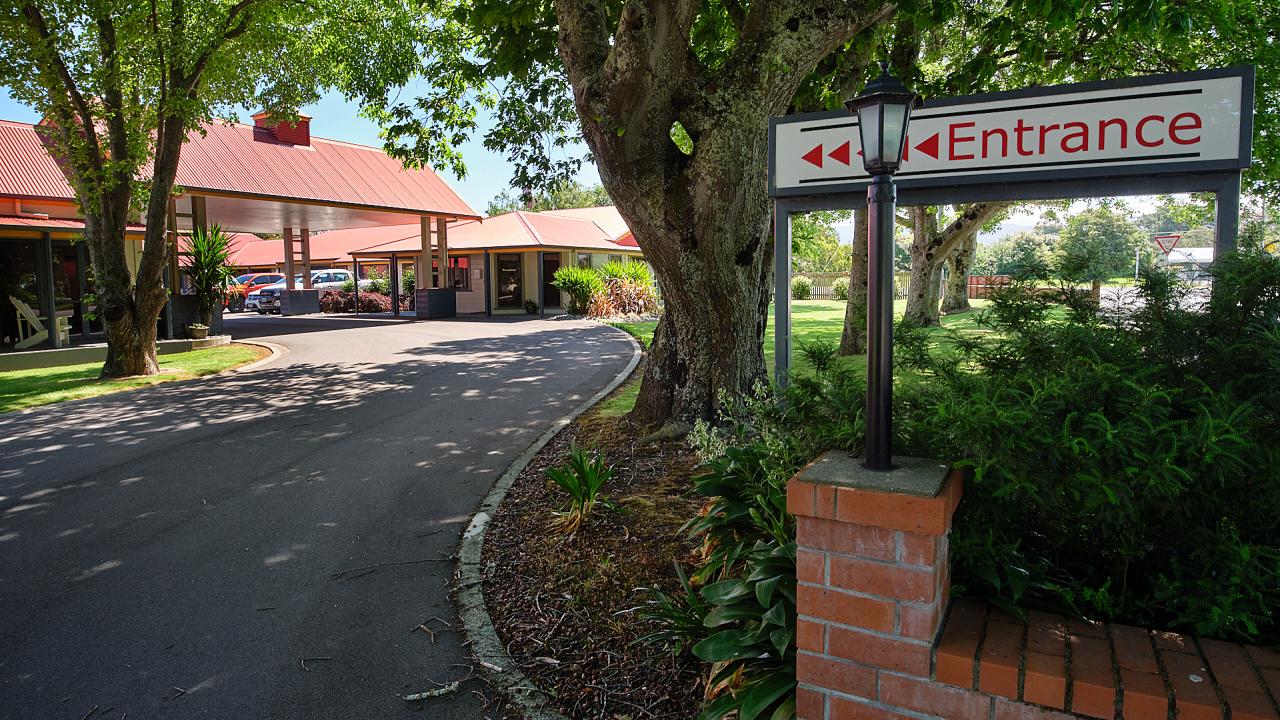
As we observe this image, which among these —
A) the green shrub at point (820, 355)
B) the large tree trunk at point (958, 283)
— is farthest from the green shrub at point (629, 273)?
the green shrub at point (820, 355)

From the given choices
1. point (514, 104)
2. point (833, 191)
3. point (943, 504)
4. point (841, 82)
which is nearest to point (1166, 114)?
point (833, 191)

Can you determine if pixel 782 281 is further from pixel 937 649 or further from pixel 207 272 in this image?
pixel 207 272

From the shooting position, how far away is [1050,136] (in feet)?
15.7

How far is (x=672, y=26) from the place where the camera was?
22.2 ft

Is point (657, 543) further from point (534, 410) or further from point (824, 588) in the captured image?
point (534, 410)

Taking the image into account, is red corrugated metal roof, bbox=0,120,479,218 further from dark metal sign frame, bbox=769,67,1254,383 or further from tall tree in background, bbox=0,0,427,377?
dark metal sign frame, bbox=769,67,1254,383

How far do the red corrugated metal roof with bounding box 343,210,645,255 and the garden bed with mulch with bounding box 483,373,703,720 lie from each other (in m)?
23.9

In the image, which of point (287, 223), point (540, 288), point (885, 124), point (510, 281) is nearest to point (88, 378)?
point (885, 124)

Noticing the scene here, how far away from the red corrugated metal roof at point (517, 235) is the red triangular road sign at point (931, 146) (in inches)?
974

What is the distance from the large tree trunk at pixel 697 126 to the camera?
21.9 ft

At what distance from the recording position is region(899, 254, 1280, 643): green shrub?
232 centimetres

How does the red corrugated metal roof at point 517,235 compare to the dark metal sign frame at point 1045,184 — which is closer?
the dark metal sign frame at point 1045,184

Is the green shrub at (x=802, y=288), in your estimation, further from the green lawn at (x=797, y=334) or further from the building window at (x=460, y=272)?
the building window at (x=460, y=272)

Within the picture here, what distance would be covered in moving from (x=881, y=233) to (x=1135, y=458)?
107cm
